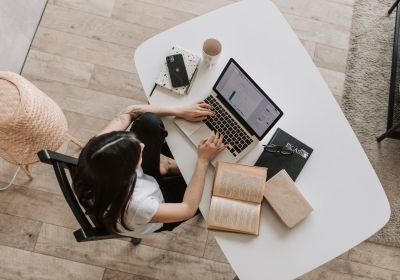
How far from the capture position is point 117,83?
6.53ft

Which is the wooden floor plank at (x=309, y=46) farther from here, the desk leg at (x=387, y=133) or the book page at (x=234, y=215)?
the book page at (x=234, y=215)

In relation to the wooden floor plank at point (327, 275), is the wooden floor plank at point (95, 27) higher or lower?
higher

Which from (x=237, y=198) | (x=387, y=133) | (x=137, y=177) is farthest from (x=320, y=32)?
(x=137, y=177)

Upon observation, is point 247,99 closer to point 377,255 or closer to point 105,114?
point 105,114

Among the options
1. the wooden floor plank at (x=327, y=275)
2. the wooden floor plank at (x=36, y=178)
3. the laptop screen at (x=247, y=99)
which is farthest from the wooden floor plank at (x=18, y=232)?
the wooden floor plank at (x=327, y=275)

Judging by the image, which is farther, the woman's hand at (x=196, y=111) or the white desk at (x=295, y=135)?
A: the woman's hand at (x=196, y=111)

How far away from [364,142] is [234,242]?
1207 millimetres

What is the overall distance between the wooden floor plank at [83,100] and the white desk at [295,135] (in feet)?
2.24

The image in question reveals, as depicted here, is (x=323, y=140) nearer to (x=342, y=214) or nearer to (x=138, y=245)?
(x=342, y=214)

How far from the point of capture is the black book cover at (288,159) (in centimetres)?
119

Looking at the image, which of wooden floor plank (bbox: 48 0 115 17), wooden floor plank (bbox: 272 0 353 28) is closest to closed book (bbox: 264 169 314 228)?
wooden floor plank (bbox: 272 0 353 28)

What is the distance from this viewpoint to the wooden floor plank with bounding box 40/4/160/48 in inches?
81.1

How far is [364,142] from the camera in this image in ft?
6.42

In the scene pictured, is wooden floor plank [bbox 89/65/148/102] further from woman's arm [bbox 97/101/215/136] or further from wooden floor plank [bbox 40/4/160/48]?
woman's arm [bbox 97/101/215/136]
